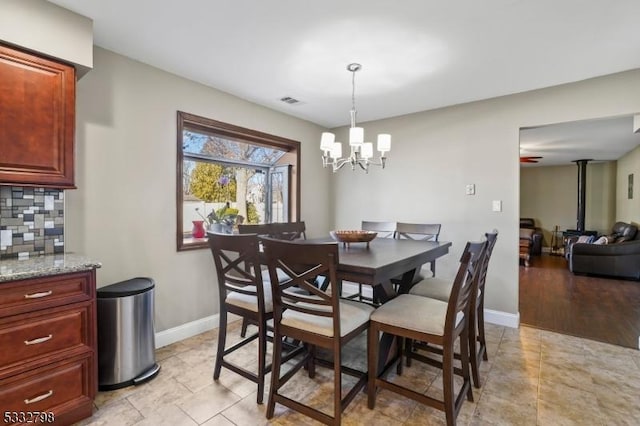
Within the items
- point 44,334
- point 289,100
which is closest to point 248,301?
point 44,334

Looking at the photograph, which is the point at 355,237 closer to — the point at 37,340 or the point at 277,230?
the point at 277,230

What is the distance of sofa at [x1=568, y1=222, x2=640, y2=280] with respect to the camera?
5.15 meters

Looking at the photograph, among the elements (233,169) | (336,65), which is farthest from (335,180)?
(336,65)

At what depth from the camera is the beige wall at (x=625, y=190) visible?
5.89 meters

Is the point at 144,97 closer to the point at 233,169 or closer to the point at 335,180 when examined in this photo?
the point at 233,169

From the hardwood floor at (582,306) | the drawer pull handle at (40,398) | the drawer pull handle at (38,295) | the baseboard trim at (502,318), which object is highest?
the drawer pull handle at (38,295)

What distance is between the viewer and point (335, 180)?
15.3 feet

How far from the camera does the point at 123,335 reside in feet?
6.71

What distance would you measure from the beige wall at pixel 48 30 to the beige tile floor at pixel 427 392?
214 cm

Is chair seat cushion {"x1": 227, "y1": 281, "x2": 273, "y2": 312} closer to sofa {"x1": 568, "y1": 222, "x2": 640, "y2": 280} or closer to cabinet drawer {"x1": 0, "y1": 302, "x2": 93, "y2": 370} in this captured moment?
cabinet drawer {"x1": 0, "y1": 302, "x2": 93, "y2": 370}

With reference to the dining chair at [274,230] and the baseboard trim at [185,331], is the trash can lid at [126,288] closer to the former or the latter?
the baseboard trim at [185,331]

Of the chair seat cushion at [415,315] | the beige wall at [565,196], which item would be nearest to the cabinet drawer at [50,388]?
the chair seat cushion at [415,315]

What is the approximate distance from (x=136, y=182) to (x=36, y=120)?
81cm

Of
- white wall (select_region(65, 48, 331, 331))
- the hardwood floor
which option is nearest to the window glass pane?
white wall (select_region(65, 48, 331, 331))
